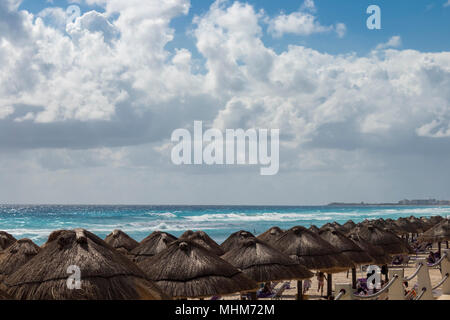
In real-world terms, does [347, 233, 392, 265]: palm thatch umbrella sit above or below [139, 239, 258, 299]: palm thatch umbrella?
below

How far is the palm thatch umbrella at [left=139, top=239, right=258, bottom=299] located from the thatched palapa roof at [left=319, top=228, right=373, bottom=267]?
244 inches

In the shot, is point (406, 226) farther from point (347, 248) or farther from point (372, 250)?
point (347, 248)

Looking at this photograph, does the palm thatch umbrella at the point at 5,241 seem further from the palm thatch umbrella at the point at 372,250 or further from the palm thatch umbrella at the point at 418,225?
the palm thatch umbrella at the point at 418,225

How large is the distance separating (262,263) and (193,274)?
8.28 ft

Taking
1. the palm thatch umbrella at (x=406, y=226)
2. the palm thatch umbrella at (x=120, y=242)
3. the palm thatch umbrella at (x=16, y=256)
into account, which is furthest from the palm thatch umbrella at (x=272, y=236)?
the palm thatch umbrella at (x=406, y=226)

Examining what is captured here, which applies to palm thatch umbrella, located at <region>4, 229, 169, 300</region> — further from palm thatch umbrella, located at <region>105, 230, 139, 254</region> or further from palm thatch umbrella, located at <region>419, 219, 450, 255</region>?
palm thatch umbrella, located at <region>419, 219, 450, 255</region>

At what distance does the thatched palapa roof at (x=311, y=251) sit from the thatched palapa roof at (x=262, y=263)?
1490 millimetres

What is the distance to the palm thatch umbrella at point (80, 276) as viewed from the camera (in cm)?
564

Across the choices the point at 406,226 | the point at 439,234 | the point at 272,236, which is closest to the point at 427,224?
the point at 406,226

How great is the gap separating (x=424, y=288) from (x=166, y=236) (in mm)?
7002

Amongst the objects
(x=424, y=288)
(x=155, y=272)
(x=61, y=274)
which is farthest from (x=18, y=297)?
(x=424, y=288)

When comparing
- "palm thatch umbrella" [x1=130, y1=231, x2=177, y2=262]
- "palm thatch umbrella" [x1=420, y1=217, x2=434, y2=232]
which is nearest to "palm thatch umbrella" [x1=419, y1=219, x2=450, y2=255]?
"palm thatch umbrella" [x1=420, y1=217, x2=434, y2=232]

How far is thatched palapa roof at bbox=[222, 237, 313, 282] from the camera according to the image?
408 inches
